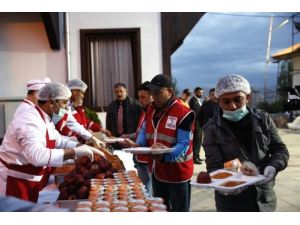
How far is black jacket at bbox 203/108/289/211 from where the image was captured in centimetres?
192

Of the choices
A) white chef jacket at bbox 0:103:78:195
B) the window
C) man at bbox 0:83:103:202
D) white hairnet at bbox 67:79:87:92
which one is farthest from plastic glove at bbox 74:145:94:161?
the window

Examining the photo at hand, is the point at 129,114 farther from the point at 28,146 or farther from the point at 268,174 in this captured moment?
the point at 268,174

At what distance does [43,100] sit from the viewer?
2355mm

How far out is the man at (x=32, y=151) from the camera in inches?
82.4

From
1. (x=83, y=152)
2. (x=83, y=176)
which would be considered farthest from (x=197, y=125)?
(x=83, y=176)

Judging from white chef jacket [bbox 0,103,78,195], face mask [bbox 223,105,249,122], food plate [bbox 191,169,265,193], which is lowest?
food plate [bbox 191,169,265,193]

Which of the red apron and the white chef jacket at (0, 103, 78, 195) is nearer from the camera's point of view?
the white chef jacket at (0, 103, 78, 195)

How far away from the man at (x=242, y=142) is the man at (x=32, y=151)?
792 mm

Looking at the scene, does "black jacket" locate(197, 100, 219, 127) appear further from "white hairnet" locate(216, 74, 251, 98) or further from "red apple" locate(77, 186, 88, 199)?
"red apple" locate(77, 186, 88, 199)

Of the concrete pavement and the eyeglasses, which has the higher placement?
the eyeglasses

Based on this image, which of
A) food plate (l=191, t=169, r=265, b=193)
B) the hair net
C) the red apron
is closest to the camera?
food plate (l=191, t=169, r=265, b=193)

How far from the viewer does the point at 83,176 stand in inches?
85.6

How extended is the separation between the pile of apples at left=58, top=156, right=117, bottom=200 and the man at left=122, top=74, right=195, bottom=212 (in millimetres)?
403

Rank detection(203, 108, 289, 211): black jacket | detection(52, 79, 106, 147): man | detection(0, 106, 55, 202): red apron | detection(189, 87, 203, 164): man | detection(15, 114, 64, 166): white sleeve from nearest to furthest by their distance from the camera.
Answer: detection(203, 108, 289, 211): black jacket
detection(15, 114, 64, 166): white sleeve
detection(0, 106, 55, 202): red apron
detection(52, 79, 106, 147): man
detection(189, 87, 203, 164): man
